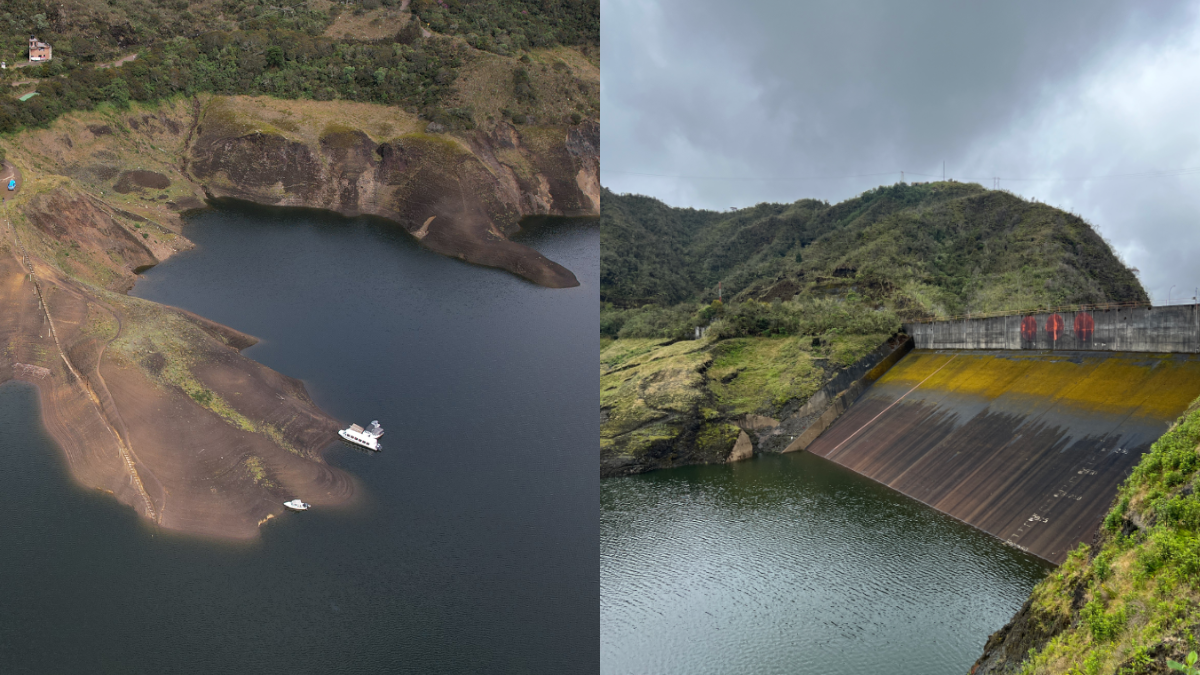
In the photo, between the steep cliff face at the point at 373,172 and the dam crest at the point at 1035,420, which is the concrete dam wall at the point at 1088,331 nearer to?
the dam crest at the point at 1035,420

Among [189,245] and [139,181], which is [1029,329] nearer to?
[189,245]

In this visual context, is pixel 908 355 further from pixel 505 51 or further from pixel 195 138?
pixel 195 138

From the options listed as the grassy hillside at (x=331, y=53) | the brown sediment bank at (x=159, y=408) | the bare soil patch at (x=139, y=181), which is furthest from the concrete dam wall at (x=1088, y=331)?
the bare soil patch at (x=139, y=181)

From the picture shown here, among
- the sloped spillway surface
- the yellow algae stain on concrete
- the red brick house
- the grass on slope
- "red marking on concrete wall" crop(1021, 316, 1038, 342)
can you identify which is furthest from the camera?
the red brick house

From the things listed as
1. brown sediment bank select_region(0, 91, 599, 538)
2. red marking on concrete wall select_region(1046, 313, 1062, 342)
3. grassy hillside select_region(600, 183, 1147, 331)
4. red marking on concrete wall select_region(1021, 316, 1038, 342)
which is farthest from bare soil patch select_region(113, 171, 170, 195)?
red marking on concrete wall select_region(1046, 313, 1062, 342)

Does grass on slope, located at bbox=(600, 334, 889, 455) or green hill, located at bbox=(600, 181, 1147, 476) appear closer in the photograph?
grass on slope, located at bbox=(600, 334, 889, 455)

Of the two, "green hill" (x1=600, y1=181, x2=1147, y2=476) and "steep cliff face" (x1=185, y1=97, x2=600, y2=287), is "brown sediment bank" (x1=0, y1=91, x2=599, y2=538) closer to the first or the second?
"steep cliff face" (x1=185, y1=97, x2=600, y2=287)

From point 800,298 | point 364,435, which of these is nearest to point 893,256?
point 800,298
